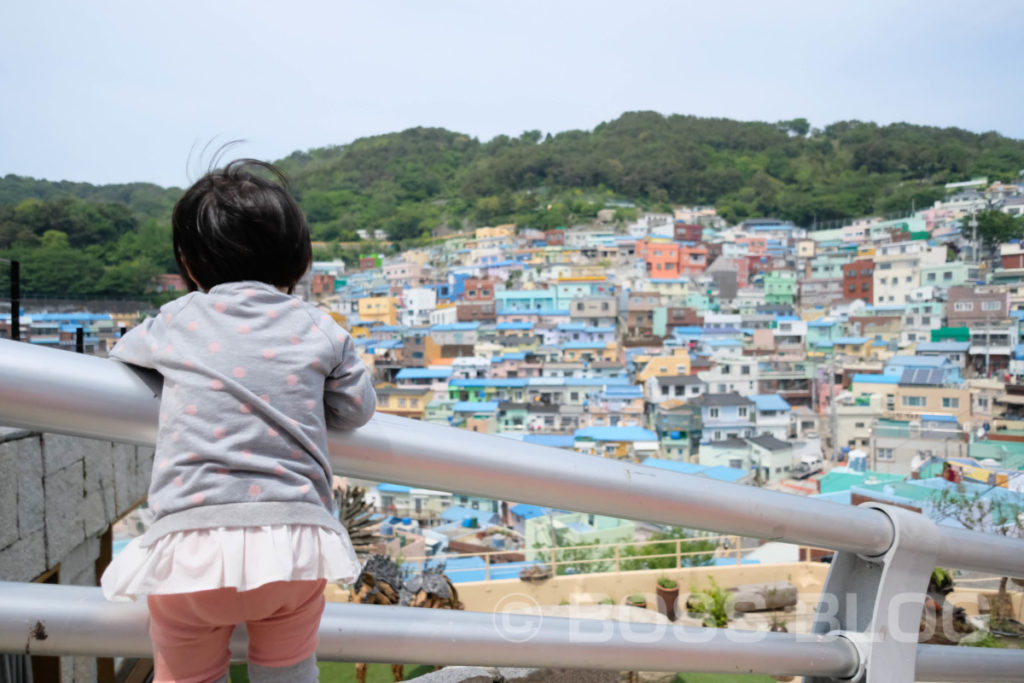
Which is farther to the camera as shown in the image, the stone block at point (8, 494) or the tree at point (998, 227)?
the tree at point (998, 227)

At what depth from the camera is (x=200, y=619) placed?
1.33 ft

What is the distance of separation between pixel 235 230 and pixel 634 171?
40214mm

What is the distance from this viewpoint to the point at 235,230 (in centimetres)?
49

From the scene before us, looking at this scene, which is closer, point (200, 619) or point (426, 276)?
point (200, 619)

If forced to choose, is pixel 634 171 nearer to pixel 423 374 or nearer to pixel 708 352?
pixel 708 352

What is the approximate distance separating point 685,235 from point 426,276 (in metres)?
11.7

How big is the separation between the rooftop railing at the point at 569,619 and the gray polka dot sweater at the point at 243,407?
15mm

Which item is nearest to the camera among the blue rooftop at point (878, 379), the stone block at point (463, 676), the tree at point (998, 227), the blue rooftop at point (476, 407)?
the stone block at point (463, 676)

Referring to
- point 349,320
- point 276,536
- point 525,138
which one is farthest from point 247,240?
point 525,138

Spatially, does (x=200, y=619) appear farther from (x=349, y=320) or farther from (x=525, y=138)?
(x=525, y=138)

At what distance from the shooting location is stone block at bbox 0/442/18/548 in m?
0.91

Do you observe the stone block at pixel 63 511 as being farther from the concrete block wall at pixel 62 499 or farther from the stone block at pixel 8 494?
the stone block at pixel 8 494

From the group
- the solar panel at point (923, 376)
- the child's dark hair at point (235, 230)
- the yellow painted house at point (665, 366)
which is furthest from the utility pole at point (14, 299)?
the yellow painted house at point (665, 366)

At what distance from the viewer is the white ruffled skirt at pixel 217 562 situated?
0.39 m
